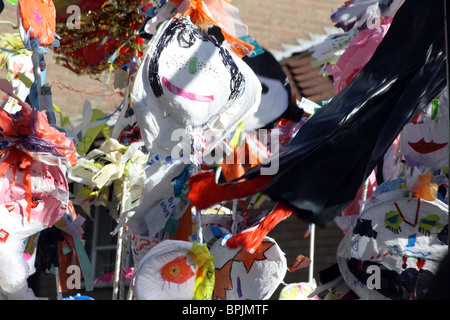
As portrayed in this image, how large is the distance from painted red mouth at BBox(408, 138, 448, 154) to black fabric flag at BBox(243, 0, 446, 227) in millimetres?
866

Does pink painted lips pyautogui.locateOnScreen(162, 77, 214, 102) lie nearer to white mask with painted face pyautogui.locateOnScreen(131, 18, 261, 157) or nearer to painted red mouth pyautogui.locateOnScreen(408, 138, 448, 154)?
white mask with painted face pyautogui.locateOnScreen(131, 18, 261, 157)

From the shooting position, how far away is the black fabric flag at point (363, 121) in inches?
68.6

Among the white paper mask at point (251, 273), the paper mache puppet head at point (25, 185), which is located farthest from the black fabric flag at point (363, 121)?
the paper mache puppet head at point (25, 185)

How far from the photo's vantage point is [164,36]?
3133 mm

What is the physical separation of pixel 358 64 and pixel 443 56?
4.98 feet

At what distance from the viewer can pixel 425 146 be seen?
285 centimetres

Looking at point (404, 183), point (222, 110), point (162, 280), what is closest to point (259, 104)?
point (222, 110)

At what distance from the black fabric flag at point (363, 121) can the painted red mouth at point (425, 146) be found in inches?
34.1

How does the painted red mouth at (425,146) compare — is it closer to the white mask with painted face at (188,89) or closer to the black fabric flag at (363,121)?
the white mask with painted face at (188,89)

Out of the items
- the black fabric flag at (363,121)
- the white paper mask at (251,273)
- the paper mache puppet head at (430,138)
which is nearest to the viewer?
the black fabric flag at (363,121)

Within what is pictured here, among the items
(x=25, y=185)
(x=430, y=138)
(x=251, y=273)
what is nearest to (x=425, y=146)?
(x=430, y=138)

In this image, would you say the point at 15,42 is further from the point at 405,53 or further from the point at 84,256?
the point at 405,53

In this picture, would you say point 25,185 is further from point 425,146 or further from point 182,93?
point 425,146
